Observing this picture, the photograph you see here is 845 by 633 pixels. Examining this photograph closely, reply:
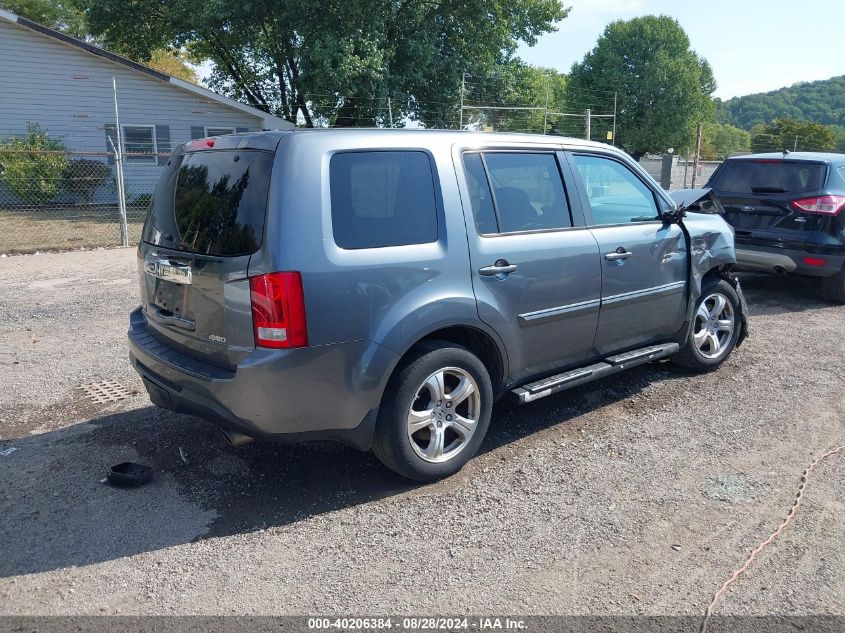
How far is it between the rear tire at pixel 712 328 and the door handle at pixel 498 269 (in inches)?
85.0

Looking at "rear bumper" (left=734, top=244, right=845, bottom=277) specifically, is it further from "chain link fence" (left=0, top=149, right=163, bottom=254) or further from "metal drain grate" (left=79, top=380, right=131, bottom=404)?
"chain link fence" (left=0, top=149, right=163, bottom=254)

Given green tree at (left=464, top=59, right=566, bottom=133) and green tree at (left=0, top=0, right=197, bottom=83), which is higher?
green tree at (left=0, top=0, right=197, bottom=83)

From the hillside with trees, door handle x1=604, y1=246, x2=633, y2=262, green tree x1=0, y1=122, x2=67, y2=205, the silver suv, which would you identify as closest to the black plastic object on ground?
the silver suv

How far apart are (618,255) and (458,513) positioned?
2106 millimetres

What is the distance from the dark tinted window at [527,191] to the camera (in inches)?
168

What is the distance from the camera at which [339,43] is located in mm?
20406

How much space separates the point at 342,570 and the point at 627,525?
4.69 feet

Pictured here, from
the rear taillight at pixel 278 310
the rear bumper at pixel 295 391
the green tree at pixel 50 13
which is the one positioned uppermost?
the green tree at pixel 50 13

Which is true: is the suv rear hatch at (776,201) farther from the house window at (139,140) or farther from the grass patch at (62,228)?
the house window at (139,140)

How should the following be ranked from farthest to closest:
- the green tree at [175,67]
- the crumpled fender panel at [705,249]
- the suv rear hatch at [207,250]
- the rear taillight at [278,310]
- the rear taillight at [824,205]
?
the green tree at [175,67]
the rear taillight at [824,205]
the crumpled fender panel at [705,249]
the suv rear hatch at [207,250]
the rear taillight at [278,310]

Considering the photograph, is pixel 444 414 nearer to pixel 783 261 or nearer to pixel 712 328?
pixel 712 328

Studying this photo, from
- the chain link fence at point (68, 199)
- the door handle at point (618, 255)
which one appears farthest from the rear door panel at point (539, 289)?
the chain link fence at point (68, 199)

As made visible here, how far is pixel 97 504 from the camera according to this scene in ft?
12.4

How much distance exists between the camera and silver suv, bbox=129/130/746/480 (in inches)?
134
